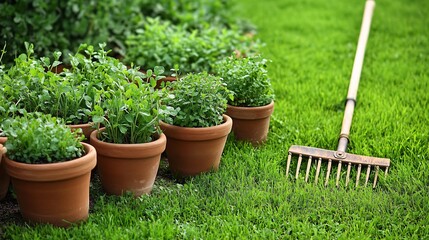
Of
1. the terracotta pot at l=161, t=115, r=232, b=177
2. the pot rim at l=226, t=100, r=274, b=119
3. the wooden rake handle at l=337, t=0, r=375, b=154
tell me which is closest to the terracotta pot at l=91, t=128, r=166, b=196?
the terracotta pot at l=161, t=115, r=232, b=177

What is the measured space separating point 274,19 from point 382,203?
179 inches

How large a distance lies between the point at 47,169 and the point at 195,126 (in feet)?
3.27

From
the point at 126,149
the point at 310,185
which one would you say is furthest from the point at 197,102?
the point at 310,185

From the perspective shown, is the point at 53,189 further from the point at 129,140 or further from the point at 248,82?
the point at 248,82

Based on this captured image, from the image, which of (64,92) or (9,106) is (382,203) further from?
(9,106)

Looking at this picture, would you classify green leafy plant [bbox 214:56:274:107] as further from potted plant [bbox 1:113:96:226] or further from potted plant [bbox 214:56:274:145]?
potted plant [bbox 1:113:96:226]

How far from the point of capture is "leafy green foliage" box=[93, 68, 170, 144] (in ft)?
10.9

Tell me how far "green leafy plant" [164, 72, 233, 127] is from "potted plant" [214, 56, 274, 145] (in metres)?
0.37

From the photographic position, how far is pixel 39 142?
118 inches

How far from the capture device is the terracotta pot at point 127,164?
329cm

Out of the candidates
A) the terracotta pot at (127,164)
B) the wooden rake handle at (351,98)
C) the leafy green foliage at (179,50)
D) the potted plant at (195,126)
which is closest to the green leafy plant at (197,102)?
the potted plant at (195,126)

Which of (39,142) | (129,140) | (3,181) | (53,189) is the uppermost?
(39,142)

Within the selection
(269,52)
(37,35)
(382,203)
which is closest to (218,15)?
(269,52)

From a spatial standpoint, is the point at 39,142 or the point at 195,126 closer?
the point at 39,142
